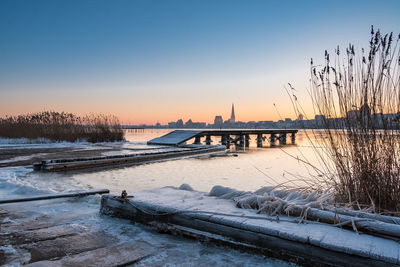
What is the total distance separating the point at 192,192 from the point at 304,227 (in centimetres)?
167

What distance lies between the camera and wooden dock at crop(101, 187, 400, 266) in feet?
6.17

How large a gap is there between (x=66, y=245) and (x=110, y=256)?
0.49 metres

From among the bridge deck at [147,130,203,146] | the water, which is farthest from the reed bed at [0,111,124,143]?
the water

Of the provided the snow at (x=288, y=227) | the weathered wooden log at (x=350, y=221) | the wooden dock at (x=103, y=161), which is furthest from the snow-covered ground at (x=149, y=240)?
the wooden dock at (x=103, y=161)

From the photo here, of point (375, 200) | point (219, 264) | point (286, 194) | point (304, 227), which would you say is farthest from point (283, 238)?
point (375, 200)

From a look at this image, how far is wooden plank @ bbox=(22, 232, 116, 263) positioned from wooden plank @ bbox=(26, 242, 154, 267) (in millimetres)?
97

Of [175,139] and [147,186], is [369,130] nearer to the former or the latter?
[147,186]

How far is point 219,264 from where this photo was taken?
214 cm

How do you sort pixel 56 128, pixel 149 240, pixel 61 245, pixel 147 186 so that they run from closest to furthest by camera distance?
pixel 61 245 → pixel 149 240 → pixel 147 186 → pixel 56 128

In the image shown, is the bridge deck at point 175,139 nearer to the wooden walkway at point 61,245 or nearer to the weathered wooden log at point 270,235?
the wooden walkway at point 61,245

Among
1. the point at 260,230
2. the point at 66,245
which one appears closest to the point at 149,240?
the point at 66,245

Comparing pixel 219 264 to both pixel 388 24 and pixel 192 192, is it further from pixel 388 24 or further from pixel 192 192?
pixel 388 24

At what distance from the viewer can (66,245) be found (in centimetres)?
247

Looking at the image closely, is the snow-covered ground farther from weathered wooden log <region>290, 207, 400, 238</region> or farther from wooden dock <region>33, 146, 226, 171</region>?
wooden dock <region>33, 146, 226, 171</region>
